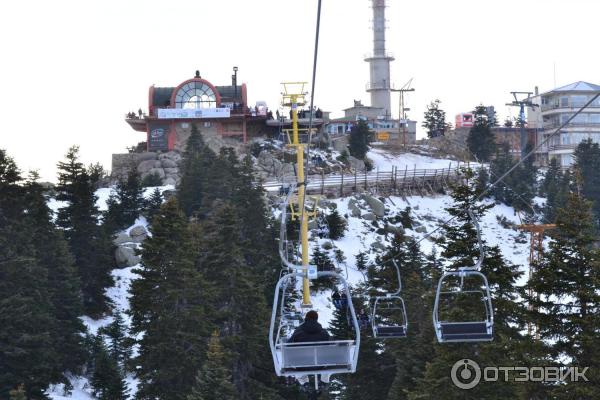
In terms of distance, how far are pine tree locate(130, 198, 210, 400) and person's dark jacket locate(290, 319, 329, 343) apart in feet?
65.3

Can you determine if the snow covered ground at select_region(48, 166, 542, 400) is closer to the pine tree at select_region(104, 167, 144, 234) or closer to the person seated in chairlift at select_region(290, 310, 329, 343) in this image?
the pine tree at select_region(104, 167, 144, 234)

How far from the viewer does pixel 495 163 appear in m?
97.6

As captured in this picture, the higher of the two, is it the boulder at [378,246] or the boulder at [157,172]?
the boulder at [157,172]

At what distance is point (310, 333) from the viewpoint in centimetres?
2038

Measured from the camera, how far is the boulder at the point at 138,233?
71.5 meters

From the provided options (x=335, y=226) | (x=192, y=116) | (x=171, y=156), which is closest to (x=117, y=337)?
(x=335, y=226)

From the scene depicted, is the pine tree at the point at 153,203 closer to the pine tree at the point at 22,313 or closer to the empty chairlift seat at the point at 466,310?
the pine tree at the point at 22,313

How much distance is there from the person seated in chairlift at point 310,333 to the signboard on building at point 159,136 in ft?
270

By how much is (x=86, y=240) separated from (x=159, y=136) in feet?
138

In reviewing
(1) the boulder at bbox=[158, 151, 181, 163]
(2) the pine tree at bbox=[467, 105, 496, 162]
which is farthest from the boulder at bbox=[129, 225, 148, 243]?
(2) the pine tree at bbox=[467, 105, 496, 162]

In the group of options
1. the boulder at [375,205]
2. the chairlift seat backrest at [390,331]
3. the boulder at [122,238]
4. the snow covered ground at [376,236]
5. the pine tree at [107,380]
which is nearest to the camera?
the chairlift seat backrest at [390,331]

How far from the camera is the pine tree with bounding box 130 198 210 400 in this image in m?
40.0

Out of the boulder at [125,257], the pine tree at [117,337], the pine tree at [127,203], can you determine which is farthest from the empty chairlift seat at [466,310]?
the pine tree at [127,203]

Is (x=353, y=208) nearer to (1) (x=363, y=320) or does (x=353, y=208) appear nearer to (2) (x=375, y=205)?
(2) (x=375, y=205)
